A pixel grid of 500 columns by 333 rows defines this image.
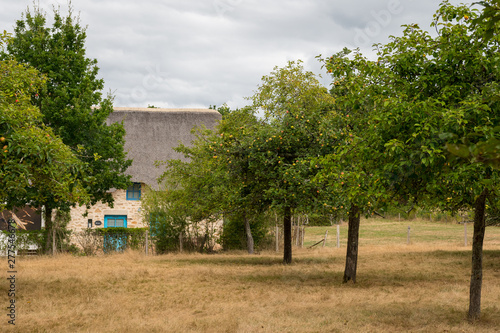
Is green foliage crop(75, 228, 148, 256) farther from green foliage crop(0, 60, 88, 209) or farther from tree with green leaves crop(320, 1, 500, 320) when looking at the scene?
tree with green leaves crop(320, 1, 500, 320)

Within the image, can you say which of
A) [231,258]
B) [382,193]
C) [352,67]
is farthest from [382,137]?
[231,258]

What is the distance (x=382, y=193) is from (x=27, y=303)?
7.83 meters

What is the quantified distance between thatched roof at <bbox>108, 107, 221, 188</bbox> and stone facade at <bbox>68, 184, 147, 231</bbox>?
6.98 feet

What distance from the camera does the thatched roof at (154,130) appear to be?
31984 mm

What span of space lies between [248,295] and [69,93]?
45.7ft

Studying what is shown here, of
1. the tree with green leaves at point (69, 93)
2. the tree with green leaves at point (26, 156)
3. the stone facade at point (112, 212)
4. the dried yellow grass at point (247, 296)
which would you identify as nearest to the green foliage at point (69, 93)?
the tree with green leaves at point (69, 93)

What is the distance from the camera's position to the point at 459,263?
1928 centimetres

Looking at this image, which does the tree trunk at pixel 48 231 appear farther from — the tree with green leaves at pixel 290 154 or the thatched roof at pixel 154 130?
the tree with green leaves at pixel 290 154

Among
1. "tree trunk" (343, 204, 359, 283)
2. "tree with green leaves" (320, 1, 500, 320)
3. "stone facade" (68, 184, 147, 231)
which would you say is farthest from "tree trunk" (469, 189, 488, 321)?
"stone facade" (68, 184, 147, 231)

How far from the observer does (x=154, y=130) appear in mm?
33812

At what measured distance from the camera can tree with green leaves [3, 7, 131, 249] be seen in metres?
21.4

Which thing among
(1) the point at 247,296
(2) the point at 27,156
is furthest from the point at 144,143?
(2) the point at 27,156

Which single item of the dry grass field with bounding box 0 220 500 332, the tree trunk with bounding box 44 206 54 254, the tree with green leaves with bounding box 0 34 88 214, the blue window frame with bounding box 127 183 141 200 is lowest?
the dry grass field with bounding box 0 220 500 332

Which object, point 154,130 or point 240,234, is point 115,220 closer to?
point 154,130
